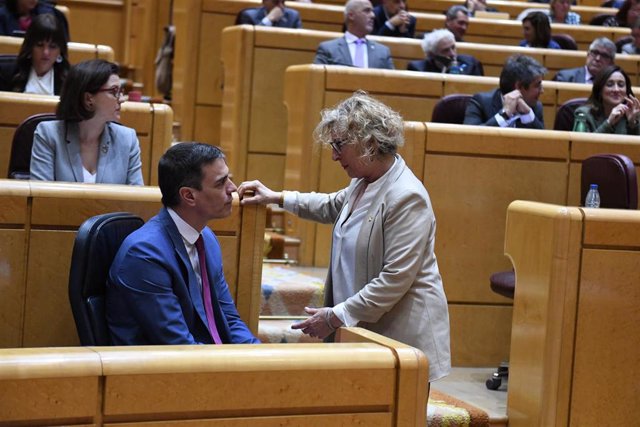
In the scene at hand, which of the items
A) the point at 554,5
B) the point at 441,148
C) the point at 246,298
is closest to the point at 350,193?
the point at 246,298

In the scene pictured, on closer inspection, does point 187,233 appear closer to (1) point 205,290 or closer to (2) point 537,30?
(1) point 205,290

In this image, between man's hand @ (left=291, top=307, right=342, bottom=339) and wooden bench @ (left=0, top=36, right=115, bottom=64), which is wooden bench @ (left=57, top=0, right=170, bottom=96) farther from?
man's hand @ (left=291, top=307, right=342, bottom=339)

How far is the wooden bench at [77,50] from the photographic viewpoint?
3967 millimetres

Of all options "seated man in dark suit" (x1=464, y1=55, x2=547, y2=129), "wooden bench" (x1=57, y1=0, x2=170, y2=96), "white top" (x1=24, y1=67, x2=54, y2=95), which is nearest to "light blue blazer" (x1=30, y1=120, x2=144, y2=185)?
"white top" (x1=24, y1=67, x2=54, y2=95)

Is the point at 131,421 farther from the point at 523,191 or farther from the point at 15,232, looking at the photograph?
the point at 523,191

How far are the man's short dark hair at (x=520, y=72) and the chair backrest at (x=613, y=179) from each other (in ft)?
2.61

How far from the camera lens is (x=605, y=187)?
3.12 m

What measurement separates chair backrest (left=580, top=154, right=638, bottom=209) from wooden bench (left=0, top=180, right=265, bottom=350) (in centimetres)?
139

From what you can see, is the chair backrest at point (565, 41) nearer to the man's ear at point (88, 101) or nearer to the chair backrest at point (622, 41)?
the chair backrest at point (622, 41)

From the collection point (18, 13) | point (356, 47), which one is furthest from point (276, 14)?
point (18, 13)

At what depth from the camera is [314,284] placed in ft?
11.2

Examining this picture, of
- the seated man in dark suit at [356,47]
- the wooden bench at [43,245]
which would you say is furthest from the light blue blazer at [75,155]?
the seated man in dark suit at [356,47]

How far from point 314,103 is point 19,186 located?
1.86 m

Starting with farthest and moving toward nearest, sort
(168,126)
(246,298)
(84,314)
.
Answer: (168,126), (246,298), (84,314)
